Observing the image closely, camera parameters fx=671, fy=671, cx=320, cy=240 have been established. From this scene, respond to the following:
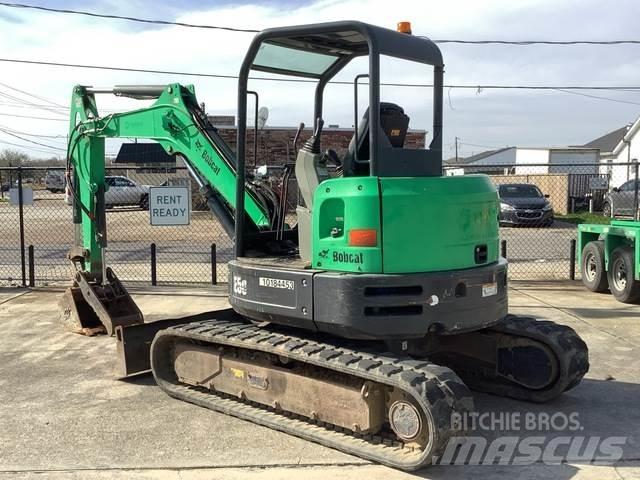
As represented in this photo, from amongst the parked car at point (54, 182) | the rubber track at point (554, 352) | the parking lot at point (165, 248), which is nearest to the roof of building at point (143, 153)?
the parking lot at point (165, 248)

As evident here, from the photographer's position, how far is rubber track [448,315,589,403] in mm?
5500

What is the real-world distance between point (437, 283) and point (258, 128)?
6.74ft

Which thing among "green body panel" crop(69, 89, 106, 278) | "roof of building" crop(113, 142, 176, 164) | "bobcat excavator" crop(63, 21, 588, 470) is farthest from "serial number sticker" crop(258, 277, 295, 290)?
"roof of building" crop(113, 142, 176, 164)

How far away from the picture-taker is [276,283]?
201 inches

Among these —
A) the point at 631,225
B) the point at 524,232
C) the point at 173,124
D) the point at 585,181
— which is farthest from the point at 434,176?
the point at 585,181

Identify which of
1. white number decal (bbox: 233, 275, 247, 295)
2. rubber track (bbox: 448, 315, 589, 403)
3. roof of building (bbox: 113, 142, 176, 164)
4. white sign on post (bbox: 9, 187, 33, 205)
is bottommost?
rubber track (bbox: 448, 315, 589, 403)

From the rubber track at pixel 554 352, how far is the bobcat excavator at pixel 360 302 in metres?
0.01

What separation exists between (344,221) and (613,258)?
23.2 feet

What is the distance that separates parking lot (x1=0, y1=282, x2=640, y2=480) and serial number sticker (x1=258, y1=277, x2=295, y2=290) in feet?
3.64

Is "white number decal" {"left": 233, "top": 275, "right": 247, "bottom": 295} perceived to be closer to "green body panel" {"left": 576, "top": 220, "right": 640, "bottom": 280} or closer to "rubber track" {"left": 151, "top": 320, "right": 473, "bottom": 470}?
"rubber track" {"left": 151, "top": 320, "right": 473, "bottom": 470}

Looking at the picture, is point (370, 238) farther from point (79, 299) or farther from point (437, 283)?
point (79, 299)

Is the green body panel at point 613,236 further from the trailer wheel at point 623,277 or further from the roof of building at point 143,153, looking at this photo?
the roof of building at point 143,153

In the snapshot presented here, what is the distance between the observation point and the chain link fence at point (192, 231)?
12.4m

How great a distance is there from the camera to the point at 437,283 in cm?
473
